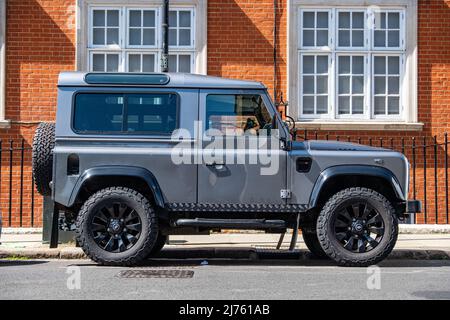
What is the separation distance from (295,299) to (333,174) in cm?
265

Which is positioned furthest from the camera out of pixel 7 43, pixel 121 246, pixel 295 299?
pixel 7 43

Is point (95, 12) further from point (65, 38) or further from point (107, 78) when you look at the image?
point (107, 78)

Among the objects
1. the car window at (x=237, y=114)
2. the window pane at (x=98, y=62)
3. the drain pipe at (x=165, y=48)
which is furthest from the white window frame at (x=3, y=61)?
the car window at (x=237, y=114)

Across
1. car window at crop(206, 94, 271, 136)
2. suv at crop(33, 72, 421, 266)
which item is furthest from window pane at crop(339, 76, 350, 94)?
car window at crop(206, 94, 271, 136)

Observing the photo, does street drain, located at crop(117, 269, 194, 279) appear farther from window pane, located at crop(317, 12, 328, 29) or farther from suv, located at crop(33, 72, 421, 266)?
window pane, located at crop(317, 12, 328, 29)

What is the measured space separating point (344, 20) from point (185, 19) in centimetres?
307

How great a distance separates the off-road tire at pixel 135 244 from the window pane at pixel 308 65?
6895 mm

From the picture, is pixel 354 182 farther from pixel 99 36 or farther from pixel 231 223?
pixel 99 36

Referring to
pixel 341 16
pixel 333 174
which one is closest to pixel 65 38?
pixel 341 16

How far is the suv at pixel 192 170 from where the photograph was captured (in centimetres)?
938

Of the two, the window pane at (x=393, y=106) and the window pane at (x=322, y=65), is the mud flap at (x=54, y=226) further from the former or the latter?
the window pane at (x=393, y=106)

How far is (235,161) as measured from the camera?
9516 mm

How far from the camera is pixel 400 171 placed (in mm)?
9625

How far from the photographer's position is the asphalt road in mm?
7309
